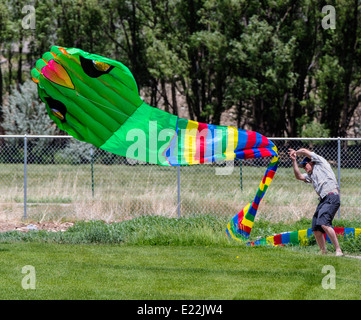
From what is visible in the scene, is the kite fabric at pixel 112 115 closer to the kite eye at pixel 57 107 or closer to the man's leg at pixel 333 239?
the kite eye at pixel 57 107

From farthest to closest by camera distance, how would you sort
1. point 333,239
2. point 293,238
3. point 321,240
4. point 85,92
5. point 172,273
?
point 293,238 < point 321,240 < point 333,239 < point 85,92 < point 172,273

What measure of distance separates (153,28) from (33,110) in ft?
25.3

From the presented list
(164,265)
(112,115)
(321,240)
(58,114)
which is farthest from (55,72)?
(321,240)

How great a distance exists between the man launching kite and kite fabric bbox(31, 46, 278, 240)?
1354mm

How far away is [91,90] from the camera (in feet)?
29.9

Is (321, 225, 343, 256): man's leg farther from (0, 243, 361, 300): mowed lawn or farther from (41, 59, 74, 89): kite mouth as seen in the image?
(41, 59, 74, 89): kite mouth

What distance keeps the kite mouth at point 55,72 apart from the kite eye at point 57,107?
0.87ft

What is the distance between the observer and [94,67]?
9000 mm

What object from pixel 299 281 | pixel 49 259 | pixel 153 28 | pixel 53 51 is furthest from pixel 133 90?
pixel 153 28

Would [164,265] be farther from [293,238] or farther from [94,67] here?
[94,67]

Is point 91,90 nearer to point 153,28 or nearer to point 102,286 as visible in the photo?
point 102,286

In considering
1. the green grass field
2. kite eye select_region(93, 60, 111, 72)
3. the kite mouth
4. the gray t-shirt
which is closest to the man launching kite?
the gray t-shirt

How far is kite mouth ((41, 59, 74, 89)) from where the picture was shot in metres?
8.88

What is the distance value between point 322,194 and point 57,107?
170 inches
